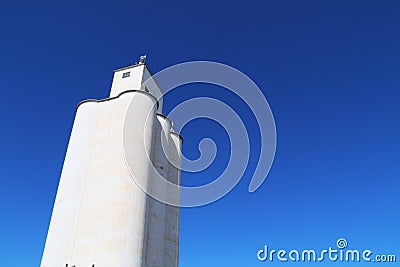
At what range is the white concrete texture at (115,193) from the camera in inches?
785

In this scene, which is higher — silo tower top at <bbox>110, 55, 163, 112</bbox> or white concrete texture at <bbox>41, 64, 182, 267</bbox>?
silo tower top at <bbox>110, 55, 163, 112</bbox>

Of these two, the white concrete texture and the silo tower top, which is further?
the silo tower top

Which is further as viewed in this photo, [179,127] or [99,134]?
[179,127]

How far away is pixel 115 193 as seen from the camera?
21.4 metres

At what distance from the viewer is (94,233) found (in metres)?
20.3

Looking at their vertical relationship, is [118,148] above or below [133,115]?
below

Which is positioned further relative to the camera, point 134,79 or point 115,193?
point 134,79

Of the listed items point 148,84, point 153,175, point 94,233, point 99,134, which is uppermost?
point 148,84

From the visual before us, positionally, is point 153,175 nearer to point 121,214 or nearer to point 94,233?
point 121,214

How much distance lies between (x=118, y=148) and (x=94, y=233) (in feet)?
21.3

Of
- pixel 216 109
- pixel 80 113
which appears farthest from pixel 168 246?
pixel 80 113

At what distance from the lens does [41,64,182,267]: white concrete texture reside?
785 inches

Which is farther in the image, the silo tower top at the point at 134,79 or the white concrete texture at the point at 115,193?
the silo tower top at the point at 134,79

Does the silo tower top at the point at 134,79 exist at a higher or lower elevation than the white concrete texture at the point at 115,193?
higher
